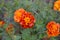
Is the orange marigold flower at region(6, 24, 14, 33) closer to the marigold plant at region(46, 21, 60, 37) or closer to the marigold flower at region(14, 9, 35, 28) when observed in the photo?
the marigold flower at region(14, 9, 35, 28)

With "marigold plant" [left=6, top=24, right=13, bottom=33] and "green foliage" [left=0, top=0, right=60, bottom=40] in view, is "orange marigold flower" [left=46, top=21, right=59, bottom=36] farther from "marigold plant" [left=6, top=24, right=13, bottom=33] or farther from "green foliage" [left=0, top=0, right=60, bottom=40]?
"marigold plant" [left=6, top=24, right=13, bottom=33]

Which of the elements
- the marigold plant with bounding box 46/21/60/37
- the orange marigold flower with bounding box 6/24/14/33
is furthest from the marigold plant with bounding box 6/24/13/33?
the marigold plant with bounding box 46/21/60/37

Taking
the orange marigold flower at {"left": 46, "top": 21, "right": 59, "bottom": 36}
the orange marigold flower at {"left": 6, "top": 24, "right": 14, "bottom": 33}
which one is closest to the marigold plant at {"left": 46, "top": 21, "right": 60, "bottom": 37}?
the orange marigold flower at {"left": 46, "top": 21, "right": 59, "bottom": 36}

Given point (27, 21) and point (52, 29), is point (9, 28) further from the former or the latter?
point (52, 29)

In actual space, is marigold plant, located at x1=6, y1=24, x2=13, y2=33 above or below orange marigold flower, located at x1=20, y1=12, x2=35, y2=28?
below

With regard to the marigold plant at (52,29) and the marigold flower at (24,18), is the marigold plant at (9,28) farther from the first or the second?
the marigold plant at (52,29)
